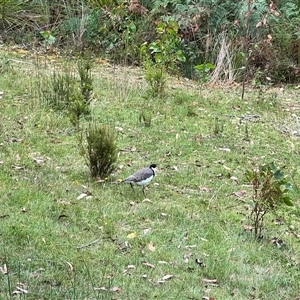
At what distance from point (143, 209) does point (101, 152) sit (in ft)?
2.44

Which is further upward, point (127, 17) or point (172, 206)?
point (127, 17)

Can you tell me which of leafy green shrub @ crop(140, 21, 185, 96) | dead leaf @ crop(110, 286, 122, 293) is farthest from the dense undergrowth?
dead leaf @ crop(110, 286, 122, 293)

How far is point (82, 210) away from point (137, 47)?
654 cm

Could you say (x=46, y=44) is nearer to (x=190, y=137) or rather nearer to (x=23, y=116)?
(x=23, y=116)

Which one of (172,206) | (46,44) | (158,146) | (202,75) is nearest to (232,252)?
(172,206)

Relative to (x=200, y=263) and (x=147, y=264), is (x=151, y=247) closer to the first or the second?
(x=147, y=264)

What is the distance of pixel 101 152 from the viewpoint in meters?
5.53

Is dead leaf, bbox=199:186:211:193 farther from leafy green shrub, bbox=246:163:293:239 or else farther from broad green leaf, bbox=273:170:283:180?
broad green leaf, bbox=273:170:283:180

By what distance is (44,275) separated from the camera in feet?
12.6

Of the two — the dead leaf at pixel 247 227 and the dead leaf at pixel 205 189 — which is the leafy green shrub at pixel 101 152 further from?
the dead leaf at pixel 247 227

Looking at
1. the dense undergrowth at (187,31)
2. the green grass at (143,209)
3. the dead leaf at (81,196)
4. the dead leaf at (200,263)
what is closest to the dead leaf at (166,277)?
the green grass at (143,209)

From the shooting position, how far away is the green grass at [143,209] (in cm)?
398

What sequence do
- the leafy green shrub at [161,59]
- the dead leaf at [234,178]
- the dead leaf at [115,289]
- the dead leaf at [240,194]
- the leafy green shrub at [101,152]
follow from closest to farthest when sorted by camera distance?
the dead leaf at [115,289] < the leafy green shrub at [101,152] < the dead leaf at [240,194] < the dead leaf at [234,178] < the leafy green shrub at [161,59]

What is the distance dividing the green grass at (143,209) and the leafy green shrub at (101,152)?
0.12m
